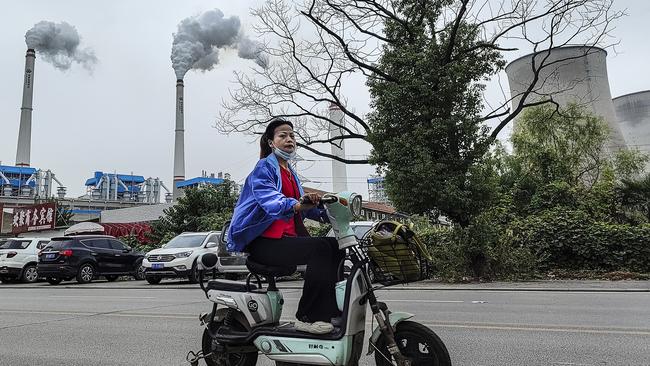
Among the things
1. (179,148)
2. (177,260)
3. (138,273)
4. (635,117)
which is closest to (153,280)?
(177,260)

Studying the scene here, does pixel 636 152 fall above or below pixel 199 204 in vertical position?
above

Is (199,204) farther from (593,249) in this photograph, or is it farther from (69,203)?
(69,203)

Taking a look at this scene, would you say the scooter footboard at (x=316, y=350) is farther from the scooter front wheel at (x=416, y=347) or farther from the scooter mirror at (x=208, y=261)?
the scooter mirror at (x=208, y=261)

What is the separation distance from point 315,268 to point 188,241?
14.8 meters

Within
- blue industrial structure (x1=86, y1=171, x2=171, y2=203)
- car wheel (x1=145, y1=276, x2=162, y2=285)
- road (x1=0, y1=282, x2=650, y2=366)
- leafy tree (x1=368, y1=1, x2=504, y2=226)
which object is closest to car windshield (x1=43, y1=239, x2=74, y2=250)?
car wheel (x1=145, y1=276, x2=162, y2=285)

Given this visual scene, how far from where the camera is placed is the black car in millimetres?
17672

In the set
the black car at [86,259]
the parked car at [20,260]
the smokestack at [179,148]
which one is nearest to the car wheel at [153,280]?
the black car at [86,259]

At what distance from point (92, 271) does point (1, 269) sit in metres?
3.71

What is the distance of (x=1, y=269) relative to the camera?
1906 cm

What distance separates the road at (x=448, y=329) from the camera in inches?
198

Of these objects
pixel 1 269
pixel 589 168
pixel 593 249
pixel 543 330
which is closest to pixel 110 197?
pixel 1 269

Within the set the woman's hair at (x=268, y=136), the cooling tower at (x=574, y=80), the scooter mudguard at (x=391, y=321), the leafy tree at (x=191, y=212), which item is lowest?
the scooter mudguard at (x=391, y=321)

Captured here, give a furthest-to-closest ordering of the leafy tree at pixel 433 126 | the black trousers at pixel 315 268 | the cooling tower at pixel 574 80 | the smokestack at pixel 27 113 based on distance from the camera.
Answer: the smokestack at pixel 27 113 < the cooling tower at pixel 574 80 < the leafy tree at pixel 433 126 < the black trousers at pixel 315 268

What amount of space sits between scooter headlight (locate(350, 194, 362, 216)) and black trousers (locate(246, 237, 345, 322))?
0.86 ft
